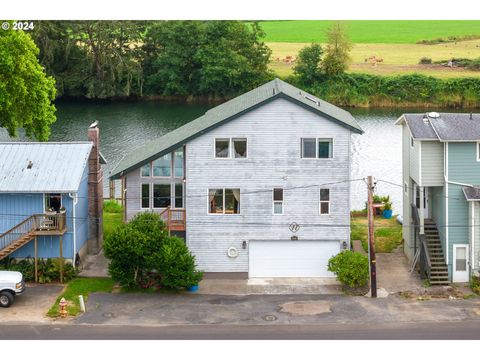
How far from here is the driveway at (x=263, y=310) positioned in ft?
127

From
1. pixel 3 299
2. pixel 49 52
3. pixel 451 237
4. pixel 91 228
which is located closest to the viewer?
pixel 3 299

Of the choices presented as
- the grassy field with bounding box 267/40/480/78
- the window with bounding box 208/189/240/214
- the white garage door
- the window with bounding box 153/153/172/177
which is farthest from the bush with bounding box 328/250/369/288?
the grassy field with bounding box 267/40/480/78

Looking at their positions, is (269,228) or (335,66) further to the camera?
(335,66)

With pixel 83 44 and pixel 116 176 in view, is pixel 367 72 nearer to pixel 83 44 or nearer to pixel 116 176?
pixel 83 44

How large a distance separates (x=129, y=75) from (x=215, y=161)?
233 feet

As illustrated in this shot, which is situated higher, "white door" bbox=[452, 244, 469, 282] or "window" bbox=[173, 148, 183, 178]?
"window" bbox=[173, 148, 183, 178]

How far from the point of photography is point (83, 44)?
117750 millimetres

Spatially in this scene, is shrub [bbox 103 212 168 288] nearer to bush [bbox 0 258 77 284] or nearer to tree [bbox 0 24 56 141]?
bush [bbox 0 258 77 284]

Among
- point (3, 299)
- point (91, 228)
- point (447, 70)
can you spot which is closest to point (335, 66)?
point (447, 70)

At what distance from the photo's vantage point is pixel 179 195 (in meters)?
45.9

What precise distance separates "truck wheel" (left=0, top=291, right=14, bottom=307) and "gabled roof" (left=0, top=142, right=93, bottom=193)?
215 inches

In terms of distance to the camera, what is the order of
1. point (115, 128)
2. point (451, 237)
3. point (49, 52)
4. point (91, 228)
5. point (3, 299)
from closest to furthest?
point (3, 299) → point (451, 237) → point (91, 228) → point (115, 128) → point (49, 52)

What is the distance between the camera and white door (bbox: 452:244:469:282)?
43.8 m

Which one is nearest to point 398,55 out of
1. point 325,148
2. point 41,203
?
point 325,148
